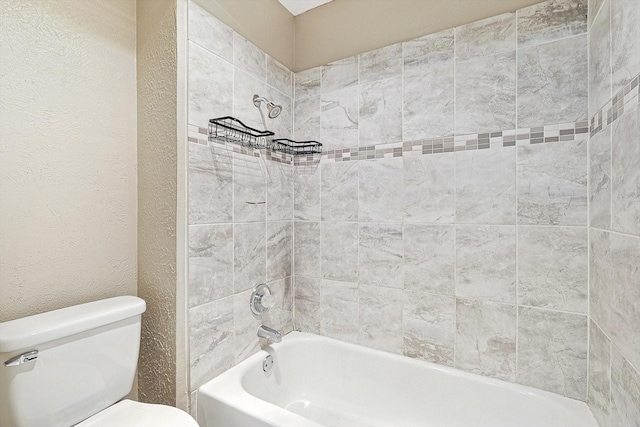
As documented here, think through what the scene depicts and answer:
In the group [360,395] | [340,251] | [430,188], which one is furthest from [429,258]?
[360,395]

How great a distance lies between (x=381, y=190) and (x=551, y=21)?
1043mm

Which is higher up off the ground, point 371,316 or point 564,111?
point 564,111

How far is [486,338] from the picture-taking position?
4.96 feet

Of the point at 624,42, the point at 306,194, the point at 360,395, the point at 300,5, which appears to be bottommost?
the point at 360,395

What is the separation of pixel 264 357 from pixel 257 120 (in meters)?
1.30

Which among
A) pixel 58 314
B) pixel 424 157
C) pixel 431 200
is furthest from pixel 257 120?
pixel 58 314

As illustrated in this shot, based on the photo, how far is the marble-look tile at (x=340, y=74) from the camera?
186 centimetres

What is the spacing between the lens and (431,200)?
162 cm

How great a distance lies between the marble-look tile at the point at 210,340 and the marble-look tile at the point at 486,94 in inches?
57.4

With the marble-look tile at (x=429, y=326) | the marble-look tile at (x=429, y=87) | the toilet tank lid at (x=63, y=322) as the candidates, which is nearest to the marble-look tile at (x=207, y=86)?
the toilet tank lid at (x=63, y=322)

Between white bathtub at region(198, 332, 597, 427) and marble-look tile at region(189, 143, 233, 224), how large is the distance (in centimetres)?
76

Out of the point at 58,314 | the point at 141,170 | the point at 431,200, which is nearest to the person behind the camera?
the point at 58,314

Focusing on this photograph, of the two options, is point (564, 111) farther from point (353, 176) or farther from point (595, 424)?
point (595, 424)

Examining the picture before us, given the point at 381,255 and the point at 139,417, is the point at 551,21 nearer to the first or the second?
the point at 381,255
